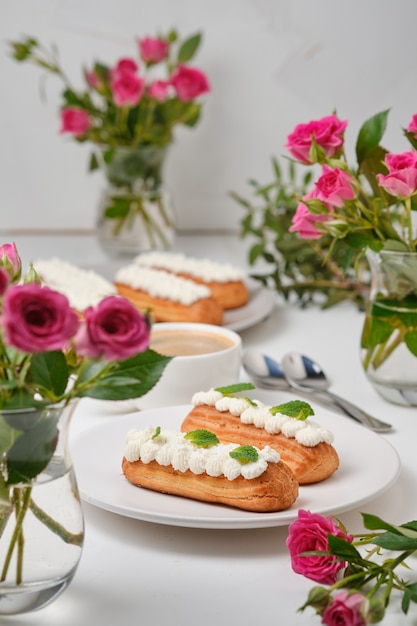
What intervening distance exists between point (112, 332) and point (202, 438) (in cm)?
30

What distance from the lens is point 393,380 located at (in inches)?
49.6

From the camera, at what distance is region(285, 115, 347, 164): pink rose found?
116 centimetres

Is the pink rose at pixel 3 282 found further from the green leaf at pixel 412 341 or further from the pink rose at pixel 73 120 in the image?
the pink rose at pixel 73 120

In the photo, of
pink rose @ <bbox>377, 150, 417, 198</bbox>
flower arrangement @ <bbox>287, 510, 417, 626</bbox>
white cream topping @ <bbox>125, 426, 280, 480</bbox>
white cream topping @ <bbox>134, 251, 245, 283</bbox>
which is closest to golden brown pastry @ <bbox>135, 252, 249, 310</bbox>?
white cream topping @ <bbox>134, 251, 245, 283</bbox>

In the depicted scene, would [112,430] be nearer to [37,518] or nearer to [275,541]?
[275,541]

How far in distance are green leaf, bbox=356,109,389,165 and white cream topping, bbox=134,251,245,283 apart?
0.50m

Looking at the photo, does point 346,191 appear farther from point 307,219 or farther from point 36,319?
point 36,319

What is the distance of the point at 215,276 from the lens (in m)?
1.66

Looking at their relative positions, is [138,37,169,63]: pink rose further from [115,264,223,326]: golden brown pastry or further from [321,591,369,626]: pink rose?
[321,591,369,626]: pink rose

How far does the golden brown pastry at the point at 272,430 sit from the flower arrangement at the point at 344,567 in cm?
13

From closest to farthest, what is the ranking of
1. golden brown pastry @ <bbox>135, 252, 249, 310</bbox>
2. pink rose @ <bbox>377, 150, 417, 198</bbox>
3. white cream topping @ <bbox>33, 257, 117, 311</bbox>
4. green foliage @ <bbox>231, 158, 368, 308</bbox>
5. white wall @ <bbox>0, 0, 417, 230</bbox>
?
pink rose @ <bbox>377, 150, 417, 198</bbox> → white cream topping @ <bbox>33, 257, 117, 311</bbox> → golden brown pastry @ <bbox>135, 252, 249, 310</bbox> → green foliage @ <bbox>231, 158, 368, 308</bbox> → white wall @ <bbox>0, 0, 417, 230</bbox>

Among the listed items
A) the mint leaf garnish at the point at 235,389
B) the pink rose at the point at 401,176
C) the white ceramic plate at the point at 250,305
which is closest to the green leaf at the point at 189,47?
the white ceramic plate at the point at 250,305

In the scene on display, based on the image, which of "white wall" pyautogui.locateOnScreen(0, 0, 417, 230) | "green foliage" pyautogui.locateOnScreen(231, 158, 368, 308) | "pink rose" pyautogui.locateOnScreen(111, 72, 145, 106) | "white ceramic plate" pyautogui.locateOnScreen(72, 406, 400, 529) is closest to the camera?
"white ceramic plate" pyautogui.locateOnScreen(72, 406, 400, 529)

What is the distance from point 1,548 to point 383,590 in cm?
29
